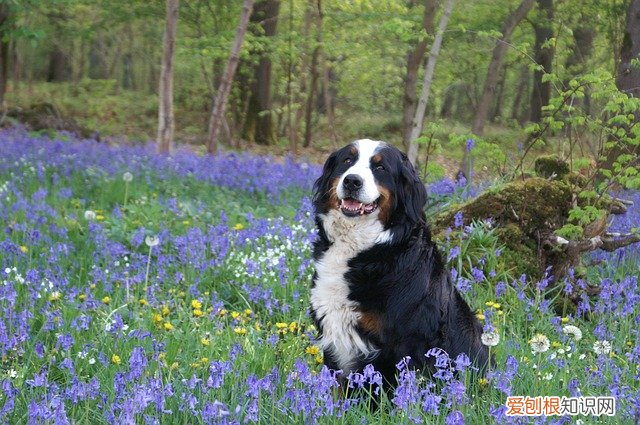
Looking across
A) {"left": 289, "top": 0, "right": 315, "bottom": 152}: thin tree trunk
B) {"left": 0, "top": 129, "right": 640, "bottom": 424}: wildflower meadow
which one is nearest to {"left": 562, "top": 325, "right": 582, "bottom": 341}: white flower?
{"left": 0, "top": 129, "right": 640, "bottom": 424}: wildflower meadow

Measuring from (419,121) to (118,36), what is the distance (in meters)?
22.5

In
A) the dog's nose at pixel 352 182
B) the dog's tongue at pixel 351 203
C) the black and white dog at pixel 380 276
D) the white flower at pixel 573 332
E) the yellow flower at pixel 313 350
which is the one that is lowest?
the yellow flower at pixel 313 350

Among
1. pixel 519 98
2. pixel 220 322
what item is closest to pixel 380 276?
pixel 220 322

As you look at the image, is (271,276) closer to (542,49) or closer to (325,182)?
(325,182)

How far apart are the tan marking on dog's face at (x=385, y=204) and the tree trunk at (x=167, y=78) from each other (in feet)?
22.9

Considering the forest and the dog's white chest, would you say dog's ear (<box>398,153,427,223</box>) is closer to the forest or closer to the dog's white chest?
the dog's white chest

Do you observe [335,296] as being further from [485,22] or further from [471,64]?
[471,64]

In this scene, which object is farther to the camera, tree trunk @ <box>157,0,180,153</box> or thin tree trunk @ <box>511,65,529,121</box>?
thin tree trunk @ <box>511,65,529,121</box>

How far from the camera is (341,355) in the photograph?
360 centimetres

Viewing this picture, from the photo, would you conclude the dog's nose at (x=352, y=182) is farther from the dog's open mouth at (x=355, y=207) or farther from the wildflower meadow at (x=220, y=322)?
the wildflower meadow at (x=220, y=322)

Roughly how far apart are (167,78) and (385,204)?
7.05 meters

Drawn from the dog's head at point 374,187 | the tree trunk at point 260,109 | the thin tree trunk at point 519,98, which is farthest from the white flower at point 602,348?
the thin tree trunk at point 519,98

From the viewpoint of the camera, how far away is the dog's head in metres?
3.62

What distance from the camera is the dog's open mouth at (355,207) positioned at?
11.9 feet
